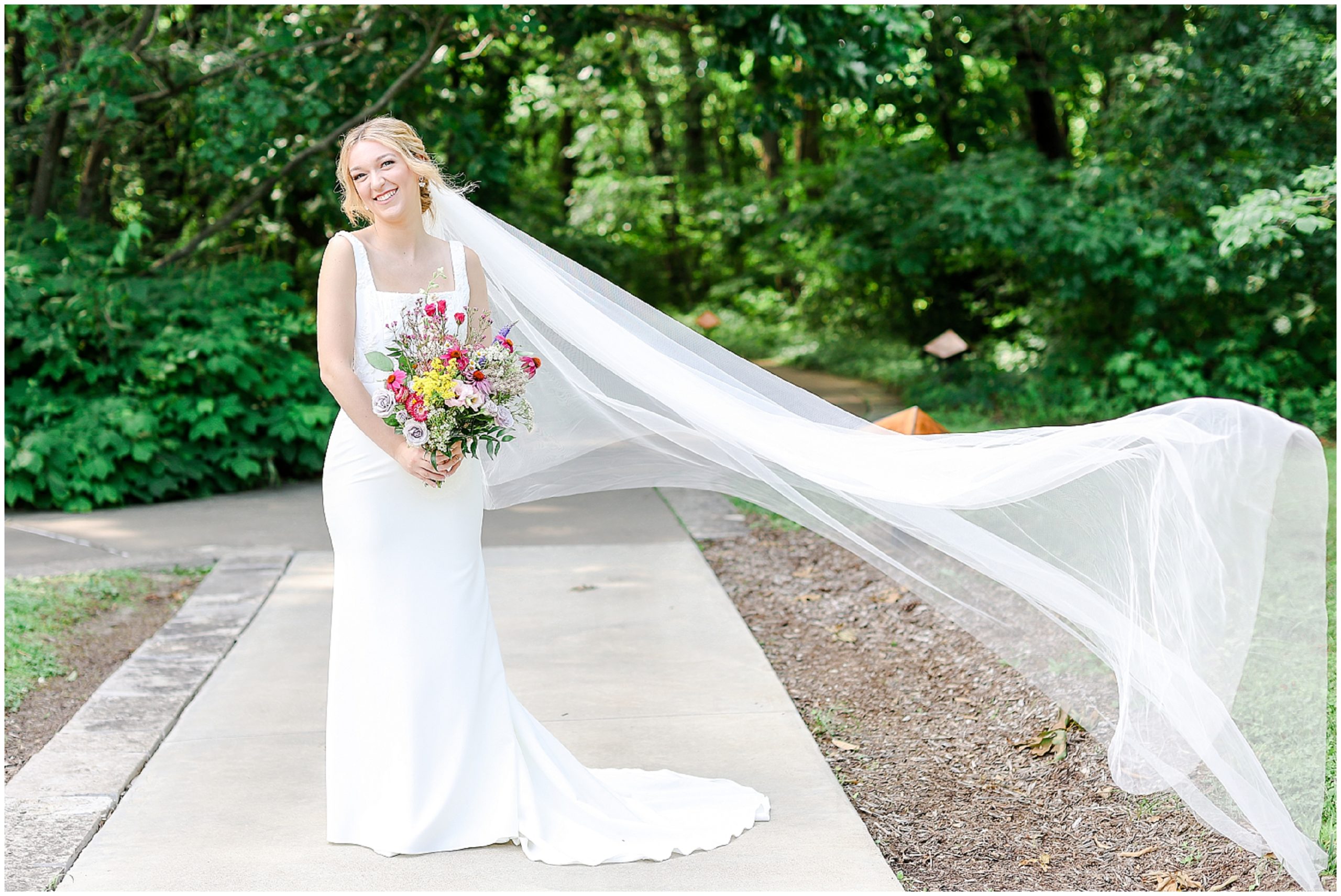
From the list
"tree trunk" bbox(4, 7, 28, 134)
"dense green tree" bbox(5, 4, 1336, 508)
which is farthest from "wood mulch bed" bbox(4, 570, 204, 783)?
"tree trunk" bbox(4, 7, 28, 134)

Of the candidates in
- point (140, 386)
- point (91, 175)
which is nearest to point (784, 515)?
point (140, 386)

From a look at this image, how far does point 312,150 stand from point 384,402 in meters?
7.23

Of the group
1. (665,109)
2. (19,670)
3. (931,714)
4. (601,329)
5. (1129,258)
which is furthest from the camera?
(665,109)

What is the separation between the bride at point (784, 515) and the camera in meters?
3.22

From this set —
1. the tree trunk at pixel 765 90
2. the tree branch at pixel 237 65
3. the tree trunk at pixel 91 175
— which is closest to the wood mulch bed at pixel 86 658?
the tree branch at pixel 237 65

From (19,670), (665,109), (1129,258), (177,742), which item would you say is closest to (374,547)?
(177,742)

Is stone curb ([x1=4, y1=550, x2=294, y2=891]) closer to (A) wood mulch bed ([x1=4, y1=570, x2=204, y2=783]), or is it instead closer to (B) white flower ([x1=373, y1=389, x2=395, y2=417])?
(A) wood mulch bed ([x1=4, y1=570, x2=204, y2=783])

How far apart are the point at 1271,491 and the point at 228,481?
306 inches

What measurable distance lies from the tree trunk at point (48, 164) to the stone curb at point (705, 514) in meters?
6.00

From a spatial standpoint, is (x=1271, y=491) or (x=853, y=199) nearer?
(x=1271, y=491)

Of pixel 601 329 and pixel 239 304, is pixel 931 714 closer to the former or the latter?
pixel 601 329

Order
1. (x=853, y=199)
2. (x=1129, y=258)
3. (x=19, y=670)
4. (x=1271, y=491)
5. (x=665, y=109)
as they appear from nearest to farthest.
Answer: (x=1271, y=491) → (x=19, y=670) → (x=1129, y=258) → (x=853, y=199) → (x=665, y=109)

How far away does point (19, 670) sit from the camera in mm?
5309

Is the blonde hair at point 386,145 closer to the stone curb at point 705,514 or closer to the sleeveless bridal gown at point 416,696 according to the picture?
the sleeveless bridal gown at point 416,696
